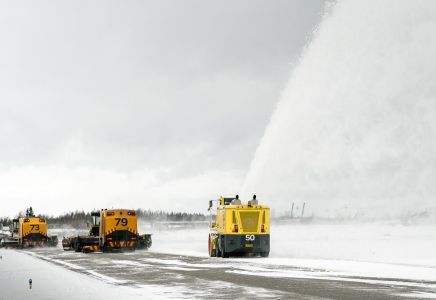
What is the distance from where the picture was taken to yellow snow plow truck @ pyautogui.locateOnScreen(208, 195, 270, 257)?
35.2 m

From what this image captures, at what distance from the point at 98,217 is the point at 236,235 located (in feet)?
59.7

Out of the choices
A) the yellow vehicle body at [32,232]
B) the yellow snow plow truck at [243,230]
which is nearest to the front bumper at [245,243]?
the yellow snow plow truck at [243,230]

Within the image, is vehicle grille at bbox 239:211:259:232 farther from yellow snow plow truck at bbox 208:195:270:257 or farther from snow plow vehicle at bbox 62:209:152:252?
snow plow vehicle at bbox 62:209:152:252

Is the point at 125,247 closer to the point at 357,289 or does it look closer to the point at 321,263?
the point at 321,263

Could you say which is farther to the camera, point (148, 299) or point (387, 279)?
point (387, 279)

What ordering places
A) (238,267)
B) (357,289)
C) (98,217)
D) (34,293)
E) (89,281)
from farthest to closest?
(98,217) → (238,267) → (89,281) → (357,289) → (34,293)

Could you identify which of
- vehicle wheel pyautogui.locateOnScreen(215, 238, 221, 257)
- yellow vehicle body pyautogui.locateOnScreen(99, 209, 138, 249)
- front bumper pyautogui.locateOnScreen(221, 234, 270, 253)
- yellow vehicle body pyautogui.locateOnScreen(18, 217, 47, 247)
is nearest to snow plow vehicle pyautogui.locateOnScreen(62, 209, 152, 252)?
yellow vehicle body pyautogui.locateOnScreen(99, 209, 138, 249)

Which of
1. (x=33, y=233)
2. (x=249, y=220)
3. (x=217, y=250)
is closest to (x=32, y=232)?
(x=33, y=233)

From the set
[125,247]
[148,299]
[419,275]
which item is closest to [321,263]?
[419,275]

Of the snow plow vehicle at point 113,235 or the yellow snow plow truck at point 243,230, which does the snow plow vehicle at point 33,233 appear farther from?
the yellow snow plow truck at point 243,230

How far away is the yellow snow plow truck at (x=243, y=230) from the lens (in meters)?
35.2

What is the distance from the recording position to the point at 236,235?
35281 millimetres

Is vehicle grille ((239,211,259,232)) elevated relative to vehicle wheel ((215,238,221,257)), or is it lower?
elevated

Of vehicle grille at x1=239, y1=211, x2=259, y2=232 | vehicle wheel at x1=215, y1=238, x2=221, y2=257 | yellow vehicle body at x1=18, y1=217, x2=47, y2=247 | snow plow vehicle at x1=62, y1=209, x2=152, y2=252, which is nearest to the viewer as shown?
vehicle grille at x1=239, y1=211, x2=259, y2=232
